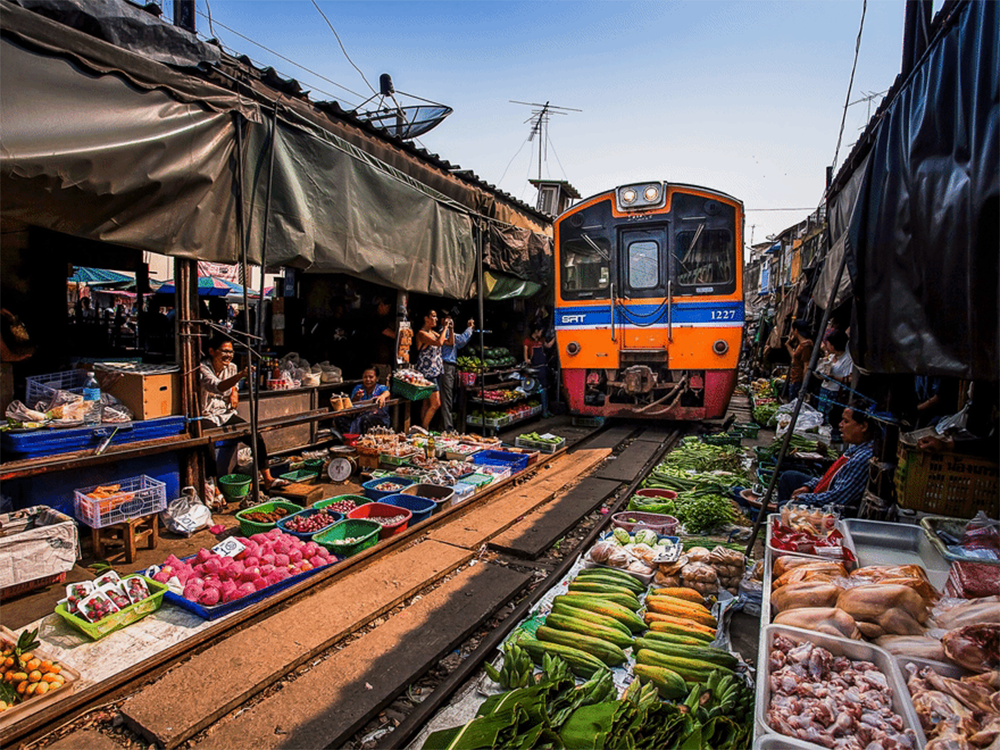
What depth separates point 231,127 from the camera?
5.13 metres

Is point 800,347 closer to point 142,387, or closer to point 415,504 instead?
point 415,504

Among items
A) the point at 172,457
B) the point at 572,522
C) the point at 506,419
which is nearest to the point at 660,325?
the point at 506,419

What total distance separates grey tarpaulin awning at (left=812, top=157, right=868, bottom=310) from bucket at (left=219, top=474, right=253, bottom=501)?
5.92 m

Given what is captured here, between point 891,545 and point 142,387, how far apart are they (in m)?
6.14

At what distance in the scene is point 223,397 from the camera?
5926 mm

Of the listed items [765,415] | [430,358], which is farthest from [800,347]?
[430,358]

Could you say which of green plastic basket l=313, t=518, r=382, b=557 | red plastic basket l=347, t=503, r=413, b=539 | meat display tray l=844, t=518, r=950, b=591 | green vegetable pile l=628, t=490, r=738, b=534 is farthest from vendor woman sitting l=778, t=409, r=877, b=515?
green plastic basket l=313, t=518, r=382, b=557

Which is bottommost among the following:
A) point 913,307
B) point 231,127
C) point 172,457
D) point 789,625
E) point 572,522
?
point 572,522

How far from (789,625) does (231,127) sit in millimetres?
5901

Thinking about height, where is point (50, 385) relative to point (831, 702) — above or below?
above

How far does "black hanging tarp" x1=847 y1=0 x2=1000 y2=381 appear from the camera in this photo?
2.28 metres

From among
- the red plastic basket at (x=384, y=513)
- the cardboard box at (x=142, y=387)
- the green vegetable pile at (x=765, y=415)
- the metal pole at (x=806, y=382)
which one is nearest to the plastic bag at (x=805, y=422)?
the green vegetable pile at (x=765, y=415)

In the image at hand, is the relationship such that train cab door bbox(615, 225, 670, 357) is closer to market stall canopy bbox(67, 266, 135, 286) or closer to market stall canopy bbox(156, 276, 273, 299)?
market stall canopy bbox(156, 276, 273, 299)

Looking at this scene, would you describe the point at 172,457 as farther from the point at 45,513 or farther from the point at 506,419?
the point at 506,419
